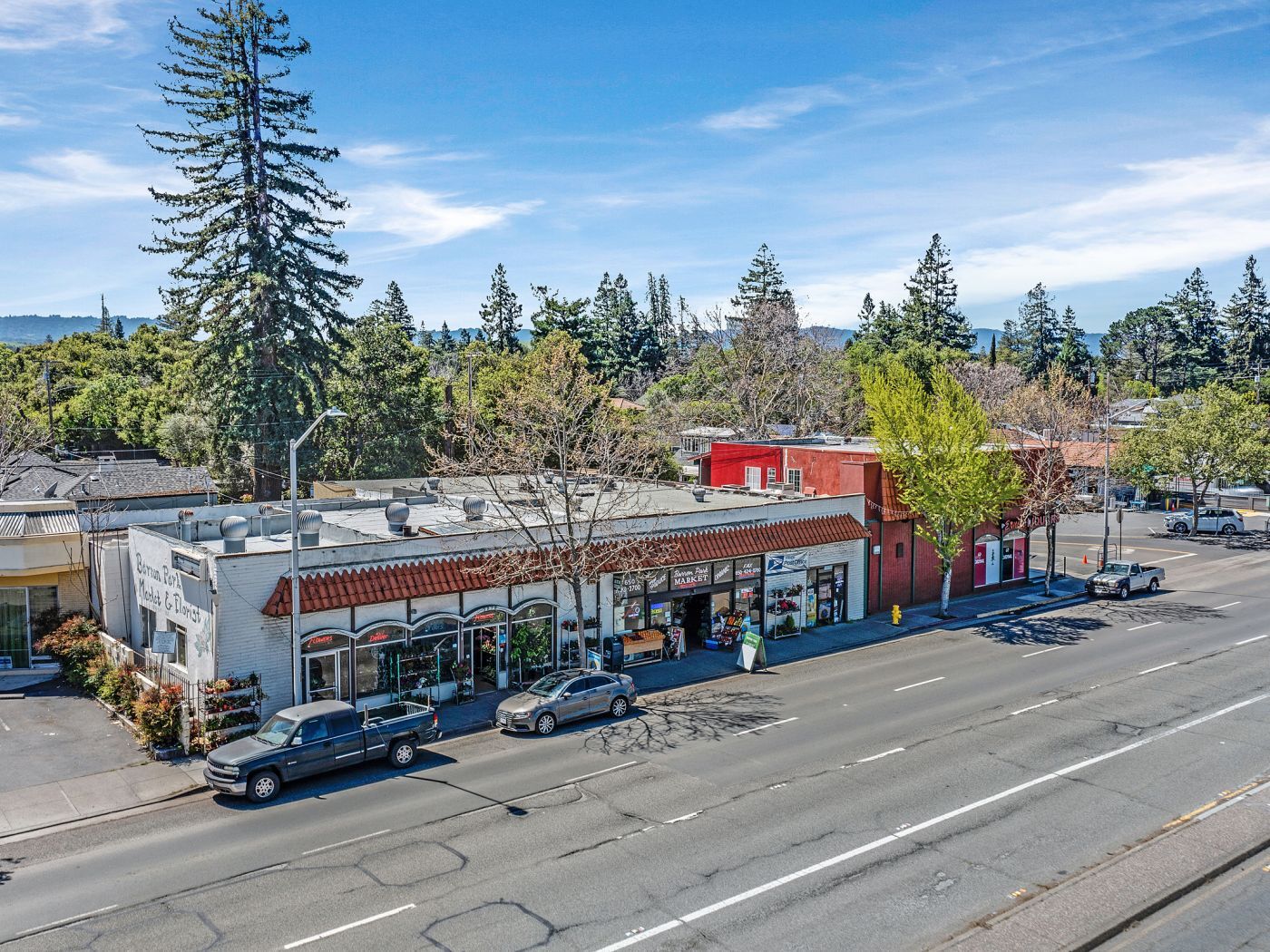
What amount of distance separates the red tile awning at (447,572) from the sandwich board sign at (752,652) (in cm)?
327

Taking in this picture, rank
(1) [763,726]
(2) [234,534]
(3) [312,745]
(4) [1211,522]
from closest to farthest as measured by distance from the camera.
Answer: (3) [312,745] < (1) [763,726] < (2) [234,534] < (4) [1211,522]

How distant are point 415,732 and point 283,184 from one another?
37.9 m

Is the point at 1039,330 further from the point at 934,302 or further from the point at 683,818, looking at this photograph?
the point at 683,818

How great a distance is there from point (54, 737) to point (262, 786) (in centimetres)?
876

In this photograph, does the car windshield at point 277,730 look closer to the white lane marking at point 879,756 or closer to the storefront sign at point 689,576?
the white lane marking at point 879,756

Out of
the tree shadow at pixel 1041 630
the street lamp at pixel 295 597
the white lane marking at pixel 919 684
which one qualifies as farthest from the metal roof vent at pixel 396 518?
the tree shadow at pixel 1041 630

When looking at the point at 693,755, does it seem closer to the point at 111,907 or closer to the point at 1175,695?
the point at 111,907

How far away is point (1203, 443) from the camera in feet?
210

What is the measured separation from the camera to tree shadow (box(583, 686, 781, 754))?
2406 cm

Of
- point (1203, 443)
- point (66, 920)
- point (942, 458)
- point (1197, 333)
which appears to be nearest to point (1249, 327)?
point (1197, 333)

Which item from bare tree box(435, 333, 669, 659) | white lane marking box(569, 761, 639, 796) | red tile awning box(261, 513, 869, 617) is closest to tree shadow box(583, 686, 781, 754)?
white lane marking box(569, 761, 639, 796)

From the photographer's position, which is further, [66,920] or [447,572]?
[447,572]

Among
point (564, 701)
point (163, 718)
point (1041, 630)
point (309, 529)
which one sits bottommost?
point (1041, 630)

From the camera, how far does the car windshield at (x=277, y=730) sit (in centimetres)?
2092
